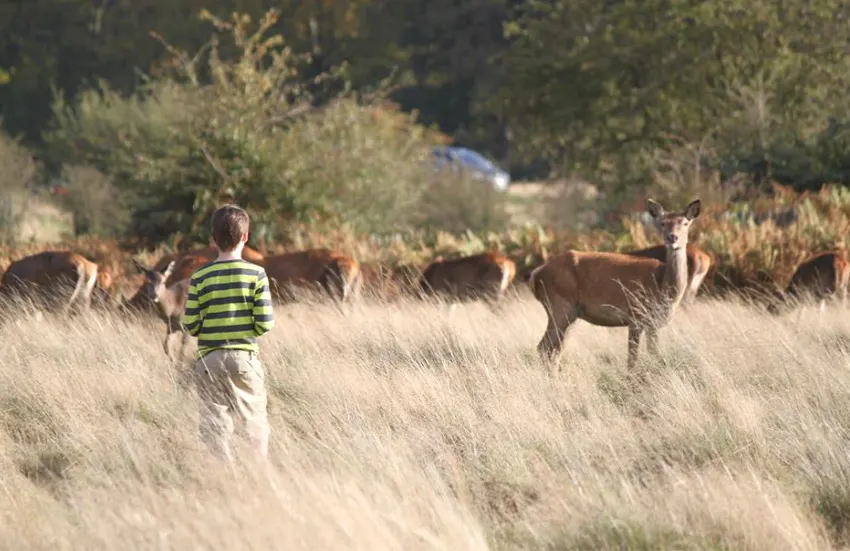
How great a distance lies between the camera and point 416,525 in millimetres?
5805

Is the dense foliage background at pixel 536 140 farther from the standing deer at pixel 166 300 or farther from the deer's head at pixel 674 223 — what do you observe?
the standing deer at pixel 166 300

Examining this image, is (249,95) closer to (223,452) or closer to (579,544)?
(223,452)

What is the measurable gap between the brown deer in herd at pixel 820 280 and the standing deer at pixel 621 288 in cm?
285

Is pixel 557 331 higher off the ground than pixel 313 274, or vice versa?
pixel 557 331

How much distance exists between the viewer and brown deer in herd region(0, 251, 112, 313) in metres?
13.6

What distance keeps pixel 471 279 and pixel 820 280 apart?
3674 mm

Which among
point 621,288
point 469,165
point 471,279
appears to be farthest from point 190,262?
point 469,165

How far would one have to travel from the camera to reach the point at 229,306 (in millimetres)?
6973

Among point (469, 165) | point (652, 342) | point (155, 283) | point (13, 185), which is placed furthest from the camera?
point (469, 165)

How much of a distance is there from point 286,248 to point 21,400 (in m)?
9.29

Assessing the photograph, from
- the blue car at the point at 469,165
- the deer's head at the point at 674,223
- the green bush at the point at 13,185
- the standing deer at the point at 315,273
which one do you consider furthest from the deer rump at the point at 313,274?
the blue car at the point at 469,165

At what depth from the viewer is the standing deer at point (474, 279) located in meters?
14.5

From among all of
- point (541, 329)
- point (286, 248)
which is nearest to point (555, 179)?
point (286, 248)

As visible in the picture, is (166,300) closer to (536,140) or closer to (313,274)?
(313,274)
